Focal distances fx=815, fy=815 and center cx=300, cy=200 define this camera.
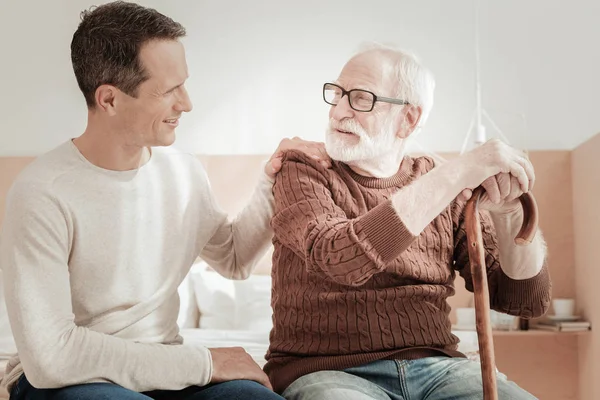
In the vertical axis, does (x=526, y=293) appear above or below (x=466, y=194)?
below

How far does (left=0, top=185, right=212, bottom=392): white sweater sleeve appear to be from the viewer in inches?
58.9

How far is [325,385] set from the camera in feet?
5.18

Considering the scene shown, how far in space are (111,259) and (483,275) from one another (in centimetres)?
76

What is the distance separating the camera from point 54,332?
1.50m

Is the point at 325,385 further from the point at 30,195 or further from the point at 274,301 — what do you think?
Result: the point at 30,195

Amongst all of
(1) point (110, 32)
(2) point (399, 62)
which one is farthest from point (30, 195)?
(2) point (399, 62)

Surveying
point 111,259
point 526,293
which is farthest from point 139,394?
point 526,293

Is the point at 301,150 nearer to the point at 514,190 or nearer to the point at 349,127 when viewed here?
the point at 349,127

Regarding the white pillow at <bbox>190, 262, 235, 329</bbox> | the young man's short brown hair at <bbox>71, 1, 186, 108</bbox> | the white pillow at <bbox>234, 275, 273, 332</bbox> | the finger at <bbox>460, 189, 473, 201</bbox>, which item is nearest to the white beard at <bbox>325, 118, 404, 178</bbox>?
the finger at <bbox>460, 189, 473, 201</bbox>

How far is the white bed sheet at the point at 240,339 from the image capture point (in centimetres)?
322

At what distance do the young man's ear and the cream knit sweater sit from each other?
109mm

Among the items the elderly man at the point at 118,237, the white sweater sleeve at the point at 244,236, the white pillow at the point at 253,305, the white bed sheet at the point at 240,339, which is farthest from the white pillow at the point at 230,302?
the elderly man at the point at 118,237

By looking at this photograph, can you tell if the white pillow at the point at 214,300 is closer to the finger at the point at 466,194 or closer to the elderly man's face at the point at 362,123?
the elderly man's face at the point at 362,123

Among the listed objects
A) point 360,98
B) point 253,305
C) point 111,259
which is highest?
point 360,98
